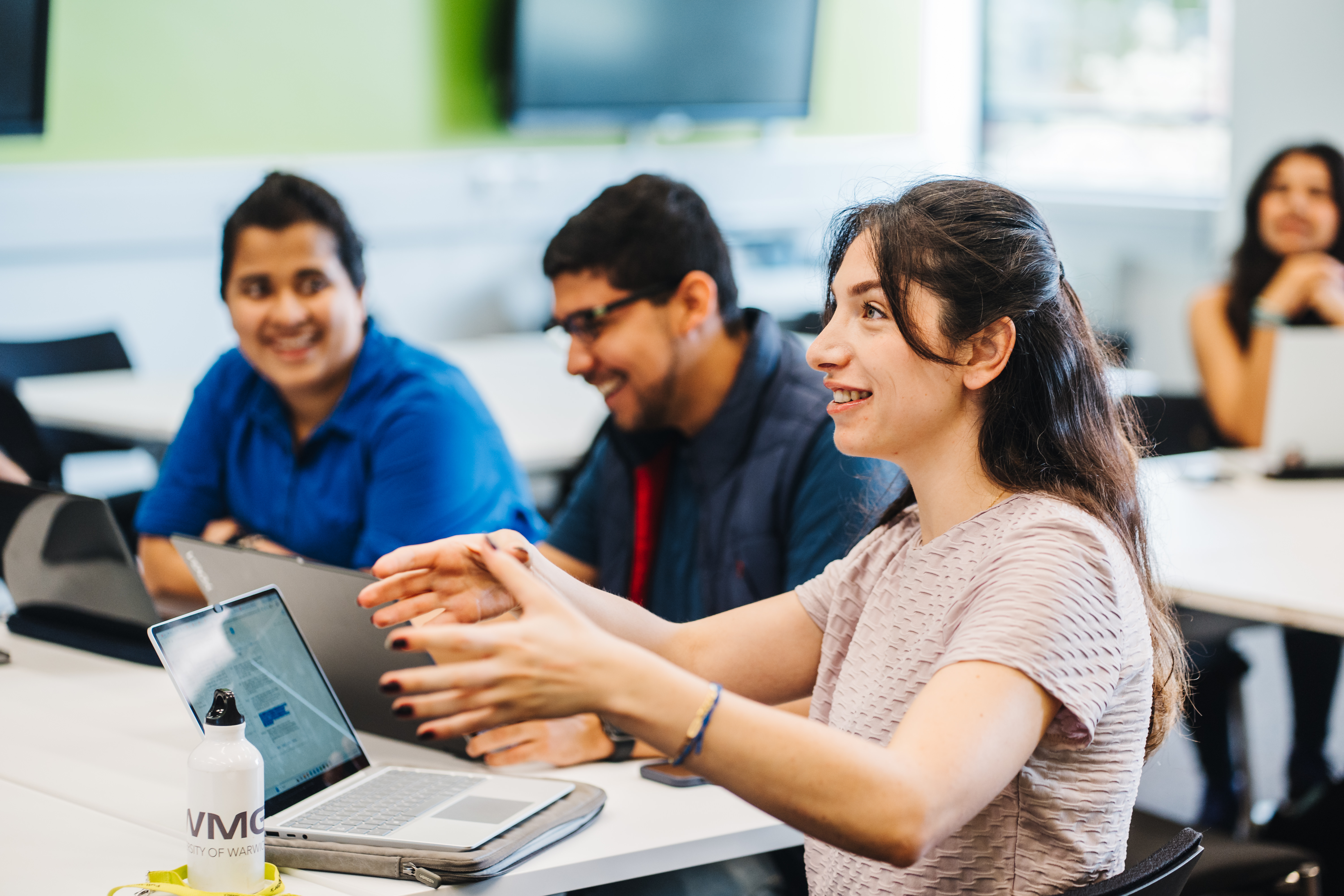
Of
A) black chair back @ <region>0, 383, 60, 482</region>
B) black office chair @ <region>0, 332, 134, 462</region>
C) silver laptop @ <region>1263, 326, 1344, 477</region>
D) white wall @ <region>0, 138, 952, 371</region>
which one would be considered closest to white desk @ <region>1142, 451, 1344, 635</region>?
silver laptop @ <region>1263, 326, 1344, 477</region>

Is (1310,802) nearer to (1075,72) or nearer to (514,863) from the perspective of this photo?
(514,863)

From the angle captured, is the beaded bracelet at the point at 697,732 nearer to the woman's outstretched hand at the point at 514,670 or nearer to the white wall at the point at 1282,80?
the woman's outstretched hand at the point at 514,670

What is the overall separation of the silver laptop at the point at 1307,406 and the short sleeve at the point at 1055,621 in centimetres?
206

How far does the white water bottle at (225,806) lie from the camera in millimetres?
1200

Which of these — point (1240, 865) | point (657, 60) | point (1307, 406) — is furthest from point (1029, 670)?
point (657, 60)

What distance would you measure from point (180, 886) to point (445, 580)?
359 millimetres

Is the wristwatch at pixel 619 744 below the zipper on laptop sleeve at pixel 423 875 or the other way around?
the other way around

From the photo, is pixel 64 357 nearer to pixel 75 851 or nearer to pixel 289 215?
pixel 289 215

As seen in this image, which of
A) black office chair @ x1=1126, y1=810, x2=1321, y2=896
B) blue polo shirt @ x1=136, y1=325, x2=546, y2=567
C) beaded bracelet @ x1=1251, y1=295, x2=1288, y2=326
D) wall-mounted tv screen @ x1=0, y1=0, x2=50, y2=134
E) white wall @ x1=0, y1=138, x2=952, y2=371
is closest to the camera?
black office chair @ x1=1126, y1=810, x2=1321, y2=896

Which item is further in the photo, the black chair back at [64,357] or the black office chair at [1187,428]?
the black chair back at [64,357]

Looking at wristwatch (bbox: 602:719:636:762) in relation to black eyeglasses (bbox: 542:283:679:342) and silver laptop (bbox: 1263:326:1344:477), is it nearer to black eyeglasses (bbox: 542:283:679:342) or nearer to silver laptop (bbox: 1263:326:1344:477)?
black eyeglasses (bbox: 542:283:679:342)

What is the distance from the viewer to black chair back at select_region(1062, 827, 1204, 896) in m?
1.12

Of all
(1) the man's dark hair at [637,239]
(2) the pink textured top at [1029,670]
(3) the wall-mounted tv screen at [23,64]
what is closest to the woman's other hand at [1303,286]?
(1) the man's dark hair at [637,239]

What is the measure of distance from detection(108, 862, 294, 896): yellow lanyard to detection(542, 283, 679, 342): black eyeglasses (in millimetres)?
955
